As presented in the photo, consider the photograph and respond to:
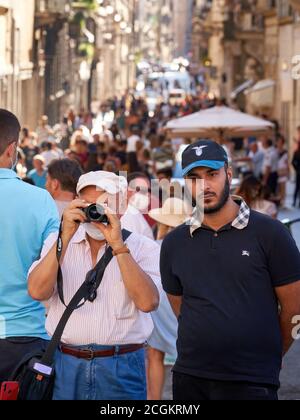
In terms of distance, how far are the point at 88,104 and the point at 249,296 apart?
2282 inches

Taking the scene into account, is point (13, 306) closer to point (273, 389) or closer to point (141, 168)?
point (273, 389)

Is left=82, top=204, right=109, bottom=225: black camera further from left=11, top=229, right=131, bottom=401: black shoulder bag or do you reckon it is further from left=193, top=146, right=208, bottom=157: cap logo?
left=193, top=146, right=208, bottom=157: cap logo

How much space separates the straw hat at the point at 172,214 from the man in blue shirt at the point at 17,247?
11.2 ft

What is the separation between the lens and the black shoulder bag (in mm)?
5426

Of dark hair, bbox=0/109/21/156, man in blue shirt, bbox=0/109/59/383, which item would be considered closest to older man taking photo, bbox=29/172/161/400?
man in blue shirt, bbox=0/109/59/383

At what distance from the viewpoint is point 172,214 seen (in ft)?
31.2

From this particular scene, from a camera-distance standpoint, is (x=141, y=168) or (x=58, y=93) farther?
(x=58, y=93)

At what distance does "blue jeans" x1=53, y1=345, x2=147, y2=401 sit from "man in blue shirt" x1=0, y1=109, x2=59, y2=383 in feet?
1.15

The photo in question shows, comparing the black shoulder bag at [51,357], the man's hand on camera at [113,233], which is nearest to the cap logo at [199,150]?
the man's hand on camera at [113,233]

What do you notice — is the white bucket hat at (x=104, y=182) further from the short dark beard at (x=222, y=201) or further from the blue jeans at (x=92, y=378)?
the blue jeans at (x=92, y=378)

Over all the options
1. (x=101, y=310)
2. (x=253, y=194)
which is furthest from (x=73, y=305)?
(x=253, y=194)

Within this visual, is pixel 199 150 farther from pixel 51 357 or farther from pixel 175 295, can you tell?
pixel 51 357
